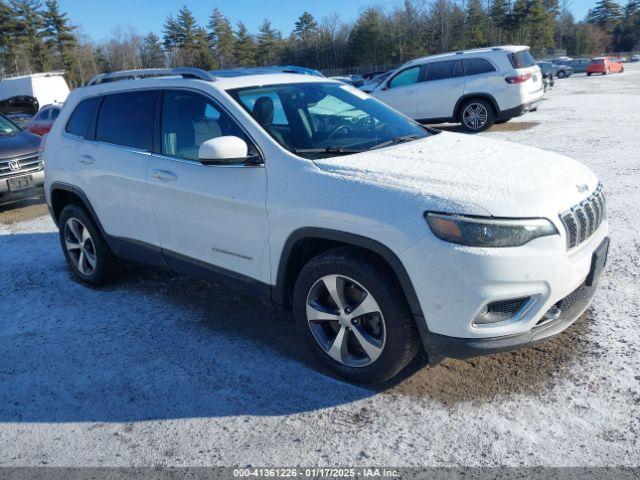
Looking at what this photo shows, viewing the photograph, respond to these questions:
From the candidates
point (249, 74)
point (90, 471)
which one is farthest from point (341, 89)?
point (90, 471)

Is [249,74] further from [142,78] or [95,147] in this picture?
[95,147]

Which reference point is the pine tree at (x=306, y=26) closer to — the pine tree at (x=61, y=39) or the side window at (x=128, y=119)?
the pine tree at (x=61, y=39)

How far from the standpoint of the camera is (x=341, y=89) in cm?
450

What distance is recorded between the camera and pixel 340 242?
3188 mm

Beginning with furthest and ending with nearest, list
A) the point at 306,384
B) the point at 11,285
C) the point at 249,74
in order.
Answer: the point at 11,285 < the point at 249,74 < the point at 306,384

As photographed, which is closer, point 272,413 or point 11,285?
point 272,413

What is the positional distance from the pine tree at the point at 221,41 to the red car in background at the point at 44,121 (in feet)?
226

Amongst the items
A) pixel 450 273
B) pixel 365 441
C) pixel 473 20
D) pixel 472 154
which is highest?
pixel 473 20

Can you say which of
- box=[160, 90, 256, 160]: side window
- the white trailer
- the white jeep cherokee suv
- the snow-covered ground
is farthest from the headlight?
the white trailer

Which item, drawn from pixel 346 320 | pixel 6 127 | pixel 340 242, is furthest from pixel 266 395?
pixel 6 127

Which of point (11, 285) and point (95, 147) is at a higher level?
point (95, 147)

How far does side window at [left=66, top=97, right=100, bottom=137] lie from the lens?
4.89 meters

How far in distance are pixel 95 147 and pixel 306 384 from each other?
9.22 feet

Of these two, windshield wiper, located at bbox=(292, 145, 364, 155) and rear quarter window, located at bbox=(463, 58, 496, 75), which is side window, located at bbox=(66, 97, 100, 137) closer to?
windshield wiper, located at bbox=(292, 145, 364, 155)
